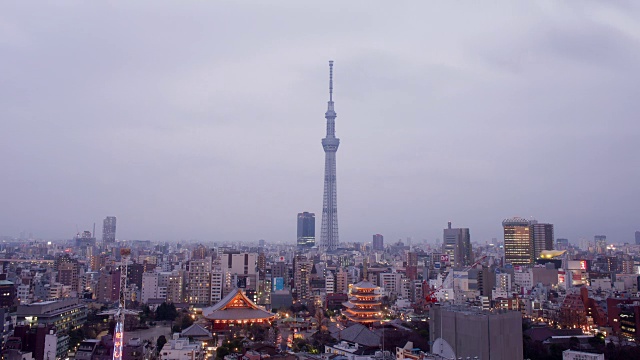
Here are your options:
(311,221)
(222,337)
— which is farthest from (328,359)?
(311,221)

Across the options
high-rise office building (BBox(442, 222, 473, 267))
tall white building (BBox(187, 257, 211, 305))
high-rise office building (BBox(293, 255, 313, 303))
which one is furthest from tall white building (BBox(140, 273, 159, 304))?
high-rise office building (BBox(442, 222, 473, 267))

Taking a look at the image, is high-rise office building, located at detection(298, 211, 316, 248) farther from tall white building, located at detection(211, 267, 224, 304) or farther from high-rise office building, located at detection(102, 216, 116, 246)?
tall white building, located at detection(211, 267, 224, 304)

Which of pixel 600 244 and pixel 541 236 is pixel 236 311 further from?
pixel 600 244

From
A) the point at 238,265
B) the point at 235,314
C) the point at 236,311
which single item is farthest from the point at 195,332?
the point at 238,265

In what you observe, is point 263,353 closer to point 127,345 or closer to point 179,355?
point 179,355

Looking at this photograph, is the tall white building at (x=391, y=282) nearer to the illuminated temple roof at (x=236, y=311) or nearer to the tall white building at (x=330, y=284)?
the tall white building at (x=330, y=284)
